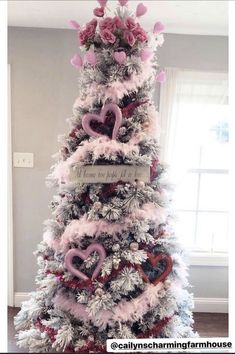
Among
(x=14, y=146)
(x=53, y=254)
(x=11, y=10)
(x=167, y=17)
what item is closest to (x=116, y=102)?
(x=53, y=254)

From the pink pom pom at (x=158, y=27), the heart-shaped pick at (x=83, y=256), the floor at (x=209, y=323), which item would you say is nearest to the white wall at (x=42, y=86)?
the floor at (x=209, y=323)

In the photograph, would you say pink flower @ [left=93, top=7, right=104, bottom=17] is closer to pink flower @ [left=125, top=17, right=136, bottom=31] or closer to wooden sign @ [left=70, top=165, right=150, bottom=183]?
pink flower @ [left=125, top=17, right=136, bottom=31]

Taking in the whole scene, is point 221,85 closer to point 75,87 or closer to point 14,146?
point 75,87

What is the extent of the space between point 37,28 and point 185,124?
121cm

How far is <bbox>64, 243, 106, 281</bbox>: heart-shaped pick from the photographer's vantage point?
1038mm

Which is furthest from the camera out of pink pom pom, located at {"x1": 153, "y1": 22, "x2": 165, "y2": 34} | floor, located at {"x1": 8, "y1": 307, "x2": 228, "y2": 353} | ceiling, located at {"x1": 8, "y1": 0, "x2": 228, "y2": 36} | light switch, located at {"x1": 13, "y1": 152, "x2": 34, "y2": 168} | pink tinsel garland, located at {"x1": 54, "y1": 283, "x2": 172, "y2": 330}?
light switch, located at {"x1": 13, "y1": 152, "x2": 34, "y2": 168}

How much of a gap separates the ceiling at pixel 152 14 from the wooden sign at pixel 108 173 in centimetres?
98

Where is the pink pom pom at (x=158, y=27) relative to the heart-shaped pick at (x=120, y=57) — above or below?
above

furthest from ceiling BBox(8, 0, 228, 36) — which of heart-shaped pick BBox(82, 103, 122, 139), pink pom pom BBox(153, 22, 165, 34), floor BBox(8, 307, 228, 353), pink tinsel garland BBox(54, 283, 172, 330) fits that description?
floor BBox(8, 307, 228, 353)

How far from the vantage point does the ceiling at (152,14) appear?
1.56 meters

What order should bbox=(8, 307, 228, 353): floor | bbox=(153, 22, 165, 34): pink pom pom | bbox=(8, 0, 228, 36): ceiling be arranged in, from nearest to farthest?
bbox=(153, 22, 165, 34): pink pom pom → bbox=(8, 0, 228, 36): ceiling → bbox=(8, 307, 228, 353): floor

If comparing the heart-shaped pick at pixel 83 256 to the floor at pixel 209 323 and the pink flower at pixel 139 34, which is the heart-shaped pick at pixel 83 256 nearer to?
the pink flower at pixel 139 34

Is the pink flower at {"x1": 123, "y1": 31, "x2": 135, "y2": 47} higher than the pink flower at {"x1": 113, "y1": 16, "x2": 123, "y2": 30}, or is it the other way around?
the pink flower at {"x1": 113, "y1": 16, "x2": 123, "y2": 30}

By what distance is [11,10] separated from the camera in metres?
1.71
